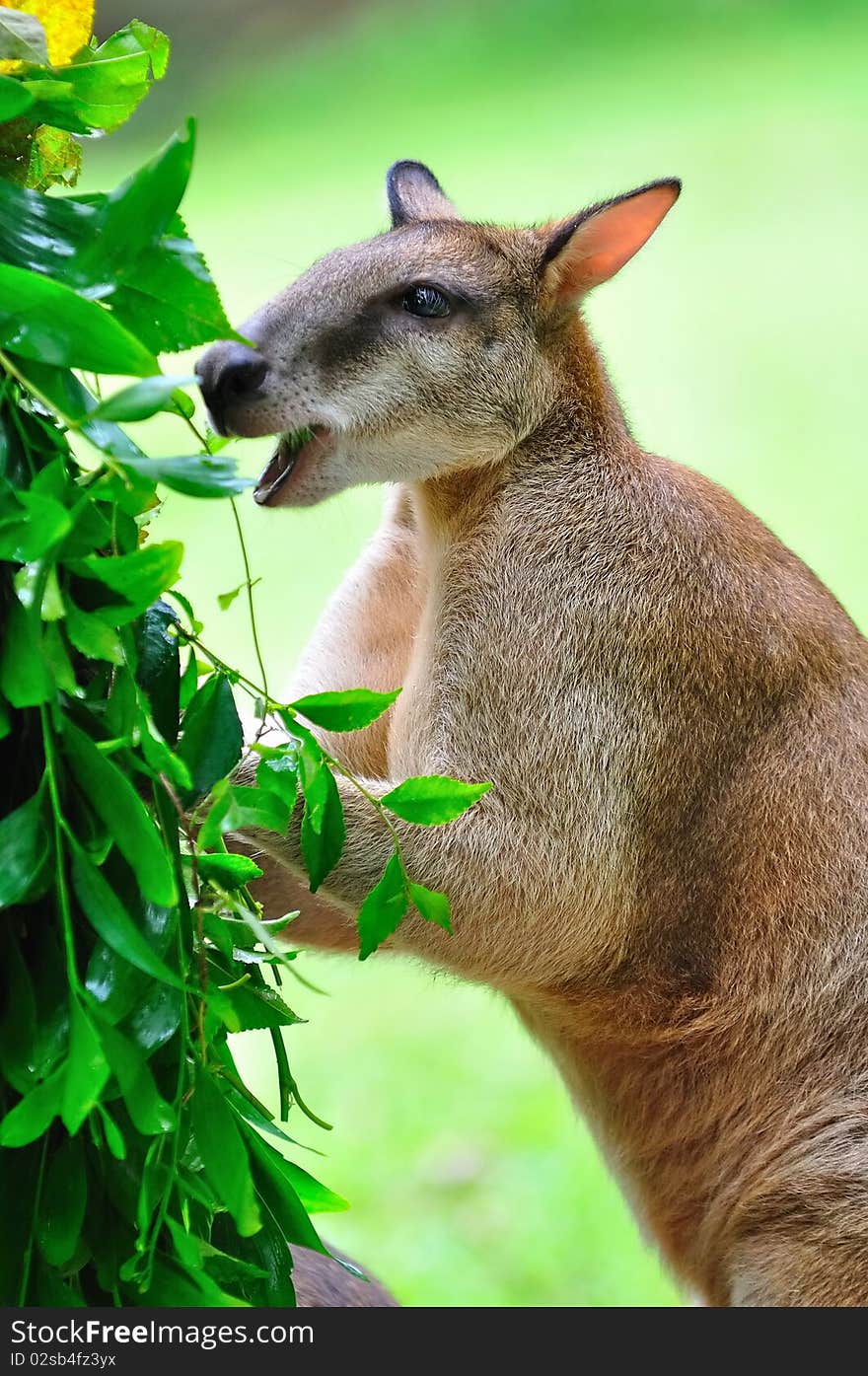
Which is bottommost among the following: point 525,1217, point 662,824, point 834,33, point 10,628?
point 525,1217

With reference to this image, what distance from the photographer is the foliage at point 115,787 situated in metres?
0.74

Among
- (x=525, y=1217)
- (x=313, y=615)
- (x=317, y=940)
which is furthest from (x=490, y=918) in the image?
(x=313, y=615)

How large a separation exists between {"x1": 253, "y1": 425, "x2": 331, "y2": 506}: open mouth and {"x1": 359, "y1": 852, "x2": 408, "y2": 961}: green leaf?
57 cm

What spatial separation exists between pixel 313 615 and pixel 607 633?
86.3 inches

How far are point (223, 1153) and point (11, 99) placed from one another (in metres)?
0.57

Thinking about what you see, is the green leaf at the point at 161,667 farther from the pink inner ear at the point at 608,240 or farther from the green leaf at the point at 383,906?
the pink inner ear at the point at 608,240

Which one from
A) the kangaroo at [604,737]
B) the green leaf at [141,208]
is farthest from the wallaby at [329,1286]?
the green leaf at [141,208]

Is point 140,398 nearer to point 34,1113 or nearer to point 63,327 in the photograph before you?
point 63,327

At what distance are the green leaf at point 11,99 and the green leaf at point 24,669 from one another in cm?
25

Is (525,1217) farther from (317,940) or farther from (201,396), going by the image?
(201,396)

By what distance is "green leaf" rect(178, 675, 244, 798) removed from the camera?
0.89 meters

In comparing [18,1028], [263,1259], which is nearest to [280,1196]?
[263,1259]

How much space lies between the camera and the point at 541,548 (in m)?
1.52

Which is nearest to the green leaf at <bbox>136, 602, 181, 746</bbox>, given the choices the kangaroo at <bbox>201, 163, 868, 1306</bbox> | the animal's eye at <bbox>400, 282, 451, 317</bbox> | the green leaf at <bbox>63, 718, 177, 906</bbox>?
the green leaf at <bbox>63, 718, 177, 906</bbox>
